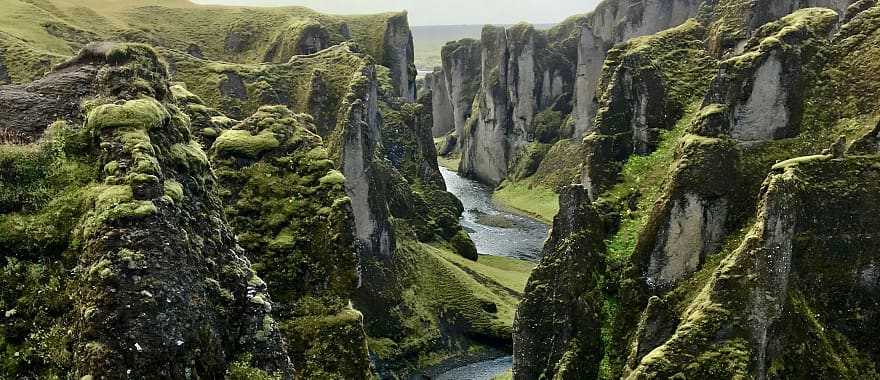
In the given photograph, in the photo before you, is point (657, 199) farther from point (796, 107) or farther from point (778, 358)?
point (778, 358)

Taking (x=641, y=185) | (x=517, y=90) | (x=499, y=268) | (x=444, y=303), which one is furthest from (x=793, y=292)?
(x=517, y=90)

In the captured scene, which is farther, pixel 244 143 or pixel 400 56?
pixel 400 56

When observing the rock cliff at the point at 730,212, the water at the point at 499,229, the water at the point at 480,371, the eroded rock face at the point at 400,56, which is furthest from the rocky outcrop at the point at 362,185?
the eroded rock face at the point at 400,56

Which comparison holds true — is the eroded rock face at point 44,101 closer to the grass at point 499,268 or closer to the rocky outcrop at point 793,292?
the rocky outcrop at point 793,292

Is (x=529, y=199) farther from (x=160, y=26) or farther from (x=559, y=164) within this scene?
(x=160, y=26)

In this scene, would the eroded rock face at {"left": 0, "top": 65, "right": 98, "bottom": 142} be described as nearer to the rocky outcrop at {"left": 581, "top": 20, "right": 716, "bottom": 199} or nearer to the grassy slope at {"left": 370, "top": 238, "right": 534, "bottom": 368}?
the rocky outcrop at {"left": 581, "top": 20, "right": 716, "bottom": 199}

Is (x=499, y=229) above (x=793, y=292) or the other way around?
the other way around

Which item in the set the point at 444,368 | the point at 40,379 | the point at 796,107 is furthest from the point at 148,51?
the point at 444,368
